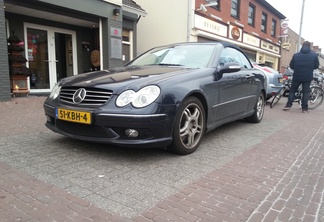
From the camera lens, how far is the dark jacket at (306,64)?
25.6ft

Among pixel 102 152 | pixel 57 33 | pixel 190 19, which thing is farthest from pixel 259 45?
pixel 102 152

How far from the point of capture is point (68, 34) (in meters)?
11.1

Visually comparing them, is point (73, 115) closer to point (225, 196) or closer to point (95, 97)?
point (95, 97)

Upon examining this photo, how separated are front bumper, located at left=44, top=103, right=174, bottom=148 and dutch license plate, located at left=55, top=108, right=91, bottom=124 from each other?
0.08 meters

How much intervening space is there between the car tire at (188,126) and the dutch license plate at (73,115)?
102 centimetres

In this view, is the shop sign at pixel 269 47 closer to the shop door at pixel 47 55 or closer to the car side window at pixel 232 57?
the shop door at pixel 47 55

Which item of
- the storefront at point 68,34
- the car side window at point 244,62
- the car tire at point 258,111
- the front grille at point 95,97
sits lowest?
the car tire at point 258,111

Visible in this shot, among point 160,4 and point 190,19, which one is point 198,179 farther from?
point 160,4

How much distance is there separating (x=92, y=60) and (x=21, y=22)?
317 centimetres

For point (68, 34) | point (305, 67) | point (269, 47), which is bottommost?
point (305, 67)

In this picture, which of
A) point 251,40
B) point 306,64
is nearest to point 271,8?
point 251,40

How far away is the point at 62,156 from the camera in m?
3.42

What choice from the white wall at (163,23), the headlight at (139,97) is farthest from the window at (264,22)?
the headlight at (139,97)

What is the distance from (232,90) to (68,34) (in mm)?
8558
